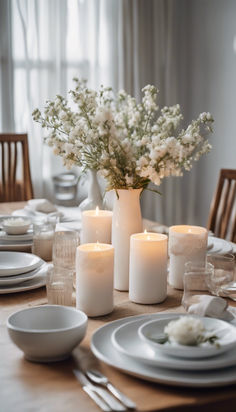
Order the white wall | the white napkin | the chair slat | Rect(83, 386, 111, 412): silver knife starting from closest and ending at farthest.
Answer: Rect(83, 386, 111, 412): silver knife
the white napkin
the chair slat
the white wall

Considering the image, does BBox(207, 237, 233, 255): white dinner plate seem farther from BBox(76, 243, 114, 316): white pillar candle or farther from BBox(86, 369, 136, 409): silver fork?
BBox(86, 369, 136, 409): silver fork

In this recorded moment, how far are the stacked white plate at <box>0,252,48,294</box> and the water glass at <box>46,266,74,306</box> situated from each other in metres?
0.12

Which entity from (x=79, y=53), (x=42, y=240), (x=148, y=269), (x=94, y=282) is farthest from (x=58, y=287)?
(x=79, y=53)

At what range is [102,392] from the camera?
84 cm

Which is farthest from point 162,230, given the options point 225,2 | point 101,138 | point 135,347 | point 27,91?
point 225,2

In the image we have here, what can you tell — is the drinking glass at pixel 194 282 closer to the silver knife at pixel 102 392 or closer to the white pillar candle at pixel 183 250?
the white pillar candle at pixel 183 250

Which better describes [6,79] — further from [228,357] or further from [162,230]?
[228,357]

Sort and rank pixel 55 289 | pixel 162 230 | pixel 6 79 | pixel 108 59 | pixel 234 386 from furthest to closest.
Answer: pixel 108 59 → pixel 6 79 → pixel 162 230 → pixel 55 289 → pixel 234 386

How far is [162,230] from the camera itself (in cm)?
192

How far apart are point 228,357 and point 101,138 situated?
24.2 inches

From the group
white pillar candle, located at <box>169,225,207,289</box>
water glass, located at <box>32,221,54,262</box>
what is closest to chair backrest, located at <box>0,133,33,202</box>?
water glass, located at <box>32,221,54,262</box>

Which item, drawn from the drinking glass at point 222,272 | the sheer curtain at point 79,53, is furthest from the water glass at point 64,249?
the sheer curtain at point 79,53

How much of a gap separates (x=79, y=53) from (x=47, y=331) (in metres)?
3.46

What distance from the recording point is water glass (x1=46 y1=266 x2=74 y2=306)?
1251mm
